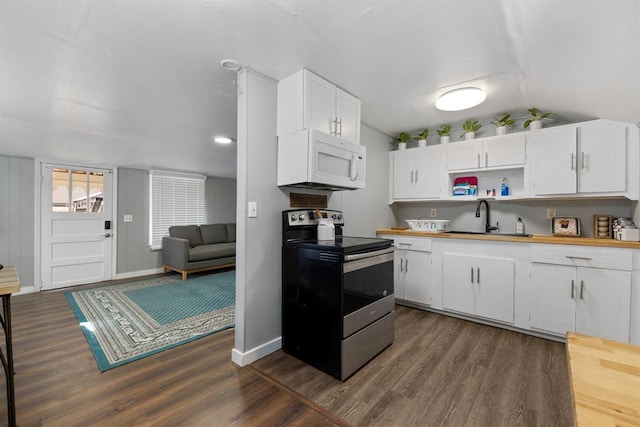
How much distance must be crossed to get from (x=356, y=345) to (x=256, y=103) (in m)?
1.94

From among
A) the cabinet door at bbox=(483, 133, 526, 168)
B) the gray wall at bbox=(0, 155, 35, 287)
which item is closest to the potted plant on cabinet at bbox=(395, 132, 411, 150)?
the cabinet door at bbox=(483, 133, 526, 168)

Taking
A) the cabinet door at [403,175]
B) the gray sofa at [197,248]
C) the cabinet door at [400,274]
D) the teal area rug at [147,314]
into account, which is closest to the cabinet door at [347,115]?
the cabinet door at [403,175]

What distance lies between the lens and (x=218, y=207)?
657cm

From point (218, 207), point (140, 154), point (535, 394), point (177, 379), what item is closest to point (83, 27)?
point (177, 379)

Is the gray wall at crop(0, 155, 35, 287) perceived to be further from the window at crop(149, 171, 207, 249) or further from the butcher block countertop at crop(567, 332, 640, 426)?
the butcher block countertop at crop(567, 332, 640, 426)

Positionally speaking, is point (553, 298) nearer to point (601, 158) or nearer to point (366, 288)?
point (601, 158)

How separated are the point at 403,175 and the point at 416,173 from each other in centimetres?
17

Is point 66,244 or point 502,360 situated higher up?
point 66,244

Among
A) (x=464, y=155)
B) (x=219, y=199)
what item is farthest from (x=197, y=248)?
(x=464, y=155)

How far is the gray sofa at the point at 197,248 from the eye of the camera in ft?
16.2

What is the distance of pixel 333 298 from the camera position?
1926 mm

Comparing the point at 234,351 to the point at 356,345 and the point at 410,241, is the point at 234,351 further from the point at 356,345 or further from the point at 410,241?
the point at 410,241

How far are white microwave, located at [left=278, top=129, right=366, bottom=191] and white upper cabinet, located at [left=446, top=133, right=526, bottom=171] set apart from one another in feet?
4.92

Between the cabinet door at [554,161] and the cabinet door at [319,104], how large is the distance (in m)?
2.09
